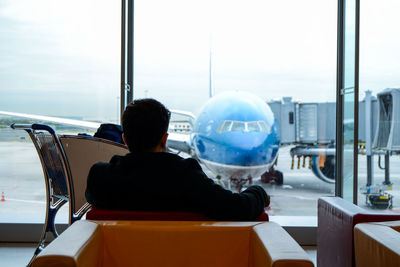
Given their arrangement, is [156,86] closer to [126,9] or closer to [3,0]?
[126,9]

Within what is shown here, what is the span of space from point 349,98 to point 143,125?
214 centimetres

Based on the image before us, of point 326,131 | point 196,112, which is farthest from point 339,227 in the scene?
point 196,112

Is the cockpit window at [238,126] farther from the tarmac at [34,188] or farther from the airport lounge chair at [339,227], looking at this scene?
the airport lounge chair at [339,227]

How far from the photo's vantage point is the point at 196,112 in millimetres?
6207

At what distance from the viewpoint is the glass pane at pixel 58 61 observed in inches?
114

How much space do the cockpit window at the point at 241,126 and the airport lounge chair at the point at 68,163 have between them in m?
3.69

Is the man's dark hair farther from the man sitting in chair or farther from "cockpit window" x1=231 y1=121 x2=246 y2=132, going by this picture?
"cockpit window" x1=231 y1=121 x2=246 y2=132

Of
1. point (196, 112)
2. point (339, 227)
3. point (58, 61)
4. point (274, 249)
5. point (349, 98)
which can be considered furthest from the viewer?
point (196, 112)

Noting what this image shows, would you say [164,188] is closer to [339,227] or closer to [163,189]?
[163,189]

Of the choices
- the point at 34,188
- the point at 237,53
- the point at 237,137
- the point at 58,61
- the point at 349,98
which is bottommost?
the point at 34,188

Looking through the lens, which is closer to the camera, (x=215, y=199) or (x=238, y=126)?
(x=215, y=199)

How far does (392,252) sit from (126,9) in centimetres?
237

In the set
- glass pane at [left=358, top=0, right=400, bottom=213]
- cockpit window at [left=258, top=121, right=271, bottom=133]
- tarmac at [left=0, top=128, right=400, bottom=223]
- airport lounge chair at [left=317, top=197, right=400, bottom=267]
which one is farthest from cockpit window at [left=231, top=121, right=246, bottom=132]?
airport lounge chair at [left=317, top=197, right=400, bottom=267]

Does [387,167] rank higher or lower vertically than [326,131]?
lower
